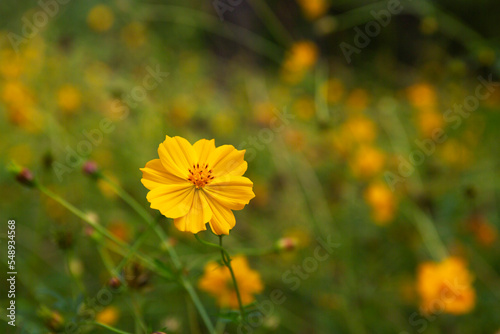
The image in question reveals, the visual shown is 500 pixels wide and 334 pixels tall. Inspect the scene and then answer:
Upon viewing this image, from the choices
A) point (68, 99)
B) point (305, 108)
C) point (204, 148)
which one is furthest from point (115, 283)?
point (305, 108)

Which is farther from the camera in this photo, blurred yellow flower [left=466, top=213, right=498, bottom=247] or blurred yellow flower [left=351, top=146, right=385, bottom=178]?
blurred yellow flower [left=351, top=146, right=385, bottom=178]

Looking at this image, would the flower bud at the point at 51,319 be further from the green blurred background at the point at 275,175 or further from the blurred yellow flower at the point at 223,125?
the blurred yellow flower at the point at 223,125

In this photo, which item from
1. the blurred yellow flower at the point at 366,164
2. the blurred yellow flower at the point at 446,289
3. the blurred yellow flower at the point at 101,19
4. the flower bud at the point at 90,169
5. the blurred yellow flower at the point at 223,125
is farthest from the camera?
the blurred yellow flower at the point at 101,19

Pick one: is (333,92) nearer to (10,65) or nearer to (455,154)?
(455,154)

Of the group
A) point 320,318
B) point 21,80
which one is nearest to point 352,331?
point 320,318

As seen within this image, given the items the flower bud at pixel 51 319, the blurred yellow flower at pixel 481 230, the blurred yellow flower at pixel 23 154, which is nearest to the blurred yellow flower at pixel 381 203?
the blurred yellow flower at pixel 481 230

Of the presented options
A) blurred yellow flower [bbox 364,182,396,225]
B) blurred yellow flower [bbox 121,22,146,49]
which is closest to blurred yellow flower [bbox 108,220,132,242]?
blurred yellow flower [bbox 364,182,396,225]

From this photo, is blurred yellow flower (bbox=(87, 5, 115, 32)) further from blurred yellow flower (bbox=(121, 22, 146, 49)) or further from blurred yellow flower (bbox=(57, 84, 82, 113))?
blurred yellow flower (bbox=(57, 84, 82, 113))
